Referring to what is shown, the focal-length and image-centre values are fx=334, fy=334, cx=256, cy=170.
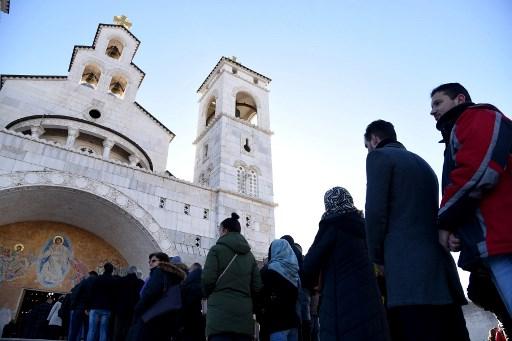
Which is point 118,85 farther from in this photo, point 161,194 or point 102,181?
point 161,194

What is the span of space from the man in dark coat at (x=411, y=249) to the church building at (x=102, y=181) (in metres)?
12.0

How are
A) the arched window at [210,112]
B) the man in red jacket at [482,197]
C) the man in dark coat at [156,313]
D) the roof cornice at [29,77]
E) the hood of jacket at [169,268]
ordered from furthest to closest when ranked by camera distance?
the arched window at [210,112]
the roof cornice at [29,77]
the hood of jacket at [169,268]
the man in dark coat at [156,313]
the man in red jacket at [482,197]

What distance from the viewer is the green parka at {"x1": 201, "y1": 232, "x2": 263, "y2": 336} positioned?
347 centimetres

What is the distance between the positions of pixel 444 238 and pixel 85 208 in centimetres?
1423

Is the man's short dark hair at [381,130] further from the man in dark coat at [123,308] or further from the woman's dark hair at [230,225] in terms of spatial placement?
the man in dark coat at [123,308]

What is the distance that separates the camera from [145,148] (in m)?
19.5

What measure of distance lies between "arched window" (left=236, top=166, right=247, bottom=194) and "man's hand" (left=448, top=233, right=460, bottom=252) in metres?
15.4

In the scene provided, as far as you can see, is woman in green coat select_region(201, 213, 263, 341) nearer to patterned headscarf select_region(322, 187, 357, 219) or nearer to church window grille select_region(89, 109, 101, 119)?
patterned headscarf select_region(322, 187, 357, 219)

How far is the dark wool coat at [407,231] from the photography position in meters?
2.22

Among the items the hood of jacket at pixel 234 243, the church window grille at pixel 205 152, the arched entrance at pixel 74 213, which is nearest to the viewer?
the hood of jacket at pixel 234 243

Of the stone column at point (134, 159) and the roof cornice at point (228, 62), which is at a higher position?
the roof cornice at point (228, 62)

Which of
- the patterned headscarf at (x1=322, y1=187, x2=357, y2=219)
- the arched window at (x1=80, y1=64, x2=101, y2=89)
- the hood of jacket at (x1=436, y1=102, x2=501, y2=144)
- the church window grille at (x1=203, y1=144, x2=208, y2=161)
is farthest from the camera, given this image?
the arched window at (x1=80, y1=64, x2=101, y2=89)

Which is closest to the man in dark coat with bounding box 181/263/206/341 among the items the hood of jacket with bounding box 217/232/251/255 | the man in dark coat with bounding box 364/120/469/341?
the hood of jacket with bounding box 217/232/251/255

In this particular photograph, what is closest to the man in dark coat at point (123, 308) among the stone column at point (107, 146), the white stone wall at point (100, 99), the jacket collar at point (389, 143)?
the jacket collar at point (389, 143)
